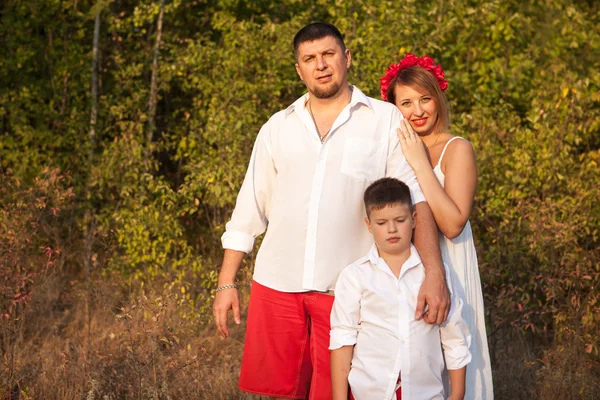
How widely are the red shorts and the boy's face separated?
1.23 feet

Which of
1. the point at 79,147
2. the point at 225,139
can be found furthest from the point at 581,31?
the point at 79,147

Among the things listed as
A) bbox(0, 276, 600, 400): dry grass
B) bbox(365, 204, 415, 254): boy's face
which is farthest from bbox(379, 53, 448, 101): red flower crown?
bbox(0, 276, 600, 400): dry grass

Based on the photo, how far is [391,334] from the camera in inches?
120

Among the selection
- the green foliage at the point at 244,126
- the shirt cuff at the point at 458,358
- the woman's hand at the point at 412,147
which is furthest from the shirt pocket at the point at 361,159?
the green foliage at the point at 244,126

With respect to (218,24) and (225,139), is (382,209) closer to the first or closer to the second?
(225,139)

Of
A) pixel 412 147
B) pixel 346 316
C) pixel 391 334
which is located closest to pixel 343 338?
pixel 346 316

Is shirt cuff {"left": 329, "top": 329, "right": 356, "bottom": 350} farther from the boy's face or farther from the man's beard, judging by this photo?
the man's beard

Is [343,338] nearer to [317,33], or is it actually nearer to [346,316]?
[346,316]

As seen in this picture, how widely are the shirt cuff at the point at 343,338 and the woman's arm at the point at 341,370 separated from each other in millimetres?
19

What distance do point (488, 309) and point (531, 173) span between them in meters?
1.32

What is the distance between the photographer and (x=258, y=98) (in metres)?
6.96

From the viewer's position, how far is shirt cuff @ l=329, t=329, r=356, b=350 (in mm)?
3105

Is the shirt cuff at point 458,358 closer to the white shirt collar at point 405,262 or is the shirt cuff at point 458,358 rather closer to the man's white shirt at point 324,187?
the white shirt collar at point 405,262

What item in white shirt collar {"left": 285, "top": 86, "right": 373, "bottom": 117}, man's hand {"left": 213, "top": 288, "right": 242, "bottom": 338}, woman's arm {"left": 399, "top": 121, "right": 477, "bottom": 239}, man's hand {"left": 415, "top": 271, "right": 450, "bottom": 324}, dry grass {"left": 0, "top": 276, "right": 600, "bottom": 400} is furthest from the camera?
dry grass {"left": 0, "top": 276, "right": 600, "bottom": 400}
